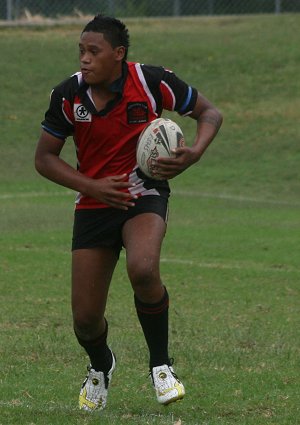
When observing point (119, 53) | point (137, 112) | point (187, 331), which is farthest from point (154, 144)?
point (187, 331)

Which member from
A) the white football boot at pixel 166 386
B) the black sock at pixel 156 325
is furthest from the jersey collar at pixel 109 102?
the white football boot at pixel 166 386

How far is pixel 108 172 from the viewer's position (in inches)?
285

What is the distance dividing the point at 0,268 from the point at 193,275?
2.06 metres

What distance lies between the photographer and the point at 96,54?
7141 millimetres

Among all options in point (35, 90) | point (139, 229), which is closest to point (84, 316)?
point (139, 229)

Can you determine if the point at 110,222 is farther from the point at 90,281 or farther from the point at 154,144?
the point at 154,144

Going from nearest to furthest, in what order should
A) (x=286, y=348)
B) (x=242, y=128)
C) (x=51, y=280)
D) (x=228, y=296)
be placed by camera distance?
(x=286, y=348) < (x=228, y=296) < (x=51, y=280) < (x=242, y=128)

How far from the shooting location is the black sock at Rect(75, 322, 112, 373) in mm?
7352

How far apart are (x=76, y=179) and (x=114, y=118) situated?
16.2 inches

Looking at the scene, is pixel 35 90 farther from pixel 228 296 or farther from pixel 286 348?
pixel 286 348

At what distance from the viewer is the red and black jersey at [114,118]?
7129 mm

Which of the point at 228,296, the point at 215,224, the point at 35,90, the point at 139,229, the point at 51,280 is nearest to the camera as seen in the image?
the point at 139,229

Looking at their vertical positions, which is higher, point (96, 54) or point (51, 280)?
point (96, 54)

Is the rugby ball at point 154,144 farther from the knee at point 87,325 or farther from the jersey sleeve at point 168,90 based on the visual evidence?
the knee at point 87,325
